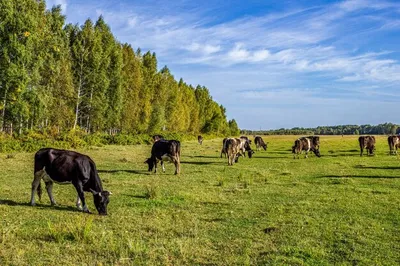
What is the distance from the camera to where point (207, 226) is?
9.61 metres

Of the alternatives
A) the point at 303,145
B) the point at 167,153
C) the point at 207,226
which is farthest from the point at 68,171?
the point at 303,145

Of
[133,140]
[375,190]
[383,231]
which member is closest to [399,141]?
[375,190]

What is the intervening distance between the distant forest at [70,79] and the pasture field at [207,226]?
59.8 ft

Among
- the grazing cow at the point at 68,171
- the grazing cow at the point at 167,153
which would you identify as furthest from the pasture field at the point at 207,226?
the grazing cow at the point at 167,153

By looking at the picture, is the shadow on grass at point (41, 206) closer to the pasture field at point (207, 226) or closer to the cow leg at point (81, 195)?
the pasture field at point (207, 226)

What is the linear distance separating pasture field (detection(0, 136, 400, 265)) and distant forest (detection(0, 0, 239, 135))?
717 inches

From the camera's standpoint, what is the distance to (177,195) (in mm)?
13719

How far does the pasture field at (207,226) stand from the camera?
7352 mm

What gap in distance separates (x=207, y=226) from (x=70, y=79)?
36742 millimetres

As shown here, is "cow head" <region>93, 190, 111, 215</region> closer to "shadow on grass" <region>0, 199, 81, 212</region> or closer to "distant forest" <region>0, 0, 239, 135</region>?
"shadow on grass" <region>0, 199, 81, 212</region>

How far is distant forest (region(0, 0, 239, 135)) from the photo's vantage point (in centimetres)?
3180

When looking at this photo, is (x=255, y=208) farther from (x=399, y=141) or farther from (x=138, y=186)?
(x=399, y=141)

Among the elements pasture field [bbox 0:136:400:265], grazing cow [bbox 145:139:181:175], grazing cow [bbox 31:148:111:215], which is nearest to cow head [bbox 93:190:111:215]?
grazing cow [bbox 31:148:111:215]

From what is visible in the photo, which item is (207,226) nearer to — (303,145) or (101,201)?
(101,201)
